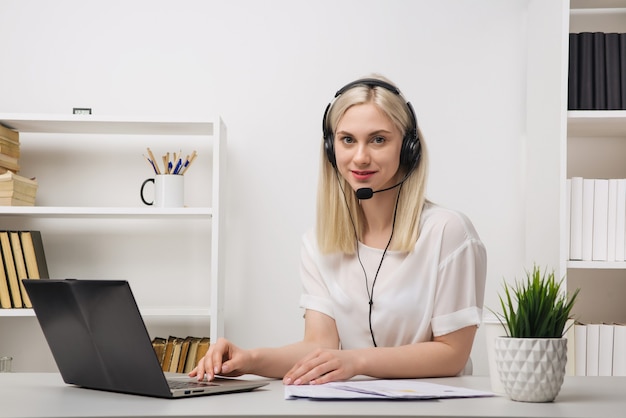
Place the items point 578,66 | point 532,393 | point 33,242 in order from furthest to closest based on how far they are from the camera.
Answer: point 33,242 < point 578,66 < point 532,393

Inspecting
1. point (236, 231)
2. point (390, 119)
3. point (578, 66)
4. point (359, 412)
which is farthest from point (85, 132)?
point (359, 412)

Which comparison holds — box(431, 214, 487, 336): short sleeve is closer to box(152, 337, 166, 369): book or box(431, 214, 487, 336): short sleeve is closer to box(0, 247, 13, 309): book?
box(152, 337, 166, 369): book

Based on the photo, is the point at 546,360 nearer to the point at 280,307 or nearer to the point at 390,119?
the point at 390,119

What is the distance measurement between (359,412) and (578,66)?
2081mm

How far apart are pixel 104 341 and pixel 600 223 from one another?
200 centimetres

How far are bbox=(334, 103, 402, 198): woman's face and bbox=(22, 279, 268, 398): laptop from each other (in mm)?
660

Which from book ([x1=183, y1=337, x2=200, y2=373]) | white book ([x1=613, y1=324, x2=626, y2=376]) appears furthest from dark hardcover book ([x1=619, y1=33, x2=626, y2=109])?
book ([x1=183, y1=337, x2=200, y2=373])

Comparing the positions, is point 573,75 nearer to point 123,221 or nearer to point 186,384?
point 123,221

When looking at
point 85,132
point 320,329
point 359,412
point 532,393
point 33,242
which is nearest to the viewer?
point 359,412

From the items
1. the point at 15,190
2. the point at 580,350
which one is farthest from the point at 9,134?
the point at 580,350

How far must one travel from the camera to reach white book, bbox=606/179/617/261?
8.81 feet

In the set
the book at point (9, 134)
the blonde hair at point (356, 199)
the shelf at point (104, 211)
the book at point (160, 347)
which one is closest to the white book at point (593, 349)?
the blonde hair at point (356, 199)

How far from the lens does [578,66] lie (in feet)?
8.91

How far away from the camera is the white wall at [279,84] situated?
3123 mm
